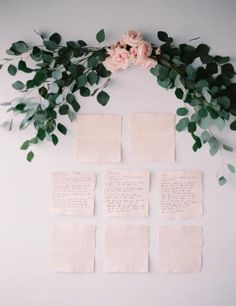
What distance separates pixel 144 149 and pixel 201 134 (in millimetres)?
266

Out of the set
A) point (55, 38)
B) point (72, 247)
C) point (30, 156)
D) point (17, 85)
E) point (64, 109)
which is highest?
point (55, 38)

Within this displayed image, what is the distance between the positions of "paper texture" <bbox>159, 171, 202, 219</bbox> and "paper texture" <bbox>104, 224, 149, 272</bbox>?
0.48 ft

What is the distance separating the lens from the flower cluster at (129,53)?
4.93 feet

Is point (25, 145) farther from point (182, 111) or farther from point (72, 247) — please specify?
point (182, 111)

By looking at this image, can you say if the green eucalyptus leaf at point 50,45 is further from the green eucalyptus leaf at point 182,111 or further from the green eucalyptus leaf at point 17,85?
the green eucalyptus leaf at point 182,111

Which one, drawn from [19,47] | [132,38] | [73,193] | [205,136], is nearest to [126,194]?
[73,193]

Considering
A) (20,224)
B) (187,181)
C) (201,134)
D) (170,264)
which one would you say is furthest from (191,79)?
(20,224)

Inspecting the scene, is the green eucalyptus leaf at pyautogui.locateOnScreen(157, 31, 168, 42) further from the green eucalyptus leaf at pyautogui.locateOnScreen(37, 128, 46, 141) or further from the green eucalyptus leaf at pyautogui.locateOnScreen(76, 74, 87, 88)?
the green eucalyptus leaf at pyautogui.locateOnScreen(37, 128, 46, 141)

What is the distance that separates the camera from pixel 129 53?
1.51 m

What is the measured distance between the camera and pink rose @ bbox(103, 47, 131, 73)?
4.93 ft

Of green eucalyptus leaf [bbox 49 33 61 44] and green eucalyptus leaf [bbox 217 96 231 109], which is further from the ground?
green eucalyptus leaf [bbox 49 33 61 44]

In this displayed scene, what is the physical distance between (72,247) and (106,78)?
2.57ft

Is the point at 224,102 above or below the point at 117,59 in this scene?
below

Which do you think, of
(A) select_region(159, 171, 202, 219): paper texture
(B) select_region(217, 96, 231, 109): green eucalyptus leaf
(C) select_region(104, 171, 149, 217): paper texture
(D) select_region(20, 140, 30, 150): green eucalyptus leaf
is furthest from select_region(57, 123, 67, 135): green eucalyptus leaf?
(B) select_region(217, 96, 231, 109): green eucalyptus leaf
